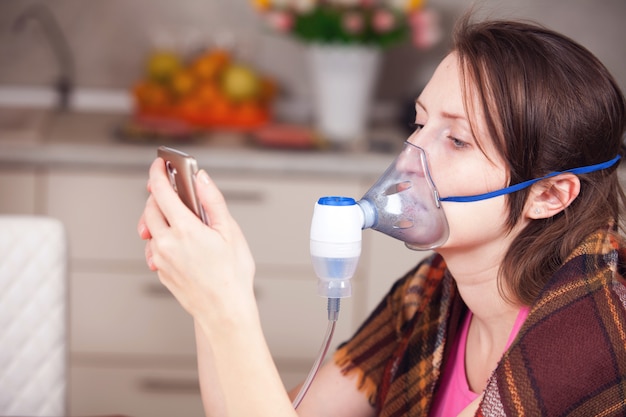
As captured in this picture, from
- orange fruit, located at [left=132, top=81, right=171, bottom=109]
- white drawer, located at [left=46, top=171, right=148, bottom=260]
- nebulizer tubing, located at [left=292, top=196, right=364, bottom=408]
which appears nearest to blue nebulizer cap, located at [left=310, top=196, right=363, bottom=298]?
nebulizer tubing, located at [left=292, top=196, right=364, bottom=408]

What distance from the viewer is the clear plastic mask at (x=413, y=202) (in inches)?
47.5

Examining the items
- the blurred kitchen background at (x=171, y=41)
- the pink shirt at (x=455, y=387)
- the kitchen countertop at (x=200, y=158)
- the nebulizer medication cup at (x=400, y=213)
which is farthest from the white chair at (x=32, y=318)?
the blurred kitchen background at (x=171, y=41)

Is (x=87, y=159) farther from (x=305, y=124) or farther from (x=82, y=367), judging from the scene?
(x=305, y=124)

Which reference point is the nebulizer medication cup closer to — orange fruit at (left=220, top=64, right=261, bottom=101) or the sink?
the sink

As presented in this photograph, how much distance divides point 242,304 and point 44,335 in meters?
0.60

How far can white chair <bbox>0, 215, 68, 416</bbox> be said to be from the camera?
146 centimetres

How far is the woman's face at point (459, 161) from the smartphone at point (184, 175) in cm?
35

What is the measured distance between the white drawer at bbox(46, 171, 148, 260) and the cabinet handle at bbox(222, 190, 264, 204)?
0.23 m

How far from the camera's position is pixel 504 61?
1.19 m

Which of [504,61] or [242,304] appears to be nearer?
[242,304]

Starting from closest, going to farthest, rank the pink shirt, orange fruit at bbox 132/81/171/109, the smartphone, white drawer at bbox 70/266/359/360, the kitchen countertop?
→ the smartphone → the pink shirt → the kitchen countertop → white drawer at bbox 70/266/359/360 → orange fruit at bbox 132/81/171/109

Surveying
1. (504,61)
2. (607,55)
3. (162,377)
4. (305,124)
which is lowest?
(162,377)

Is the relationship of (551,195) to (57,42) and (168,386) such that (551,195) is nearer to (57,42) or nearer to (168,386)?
(168,386)

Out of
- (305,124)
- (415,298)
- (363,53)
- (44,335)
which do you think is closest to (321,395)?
(415,298)
